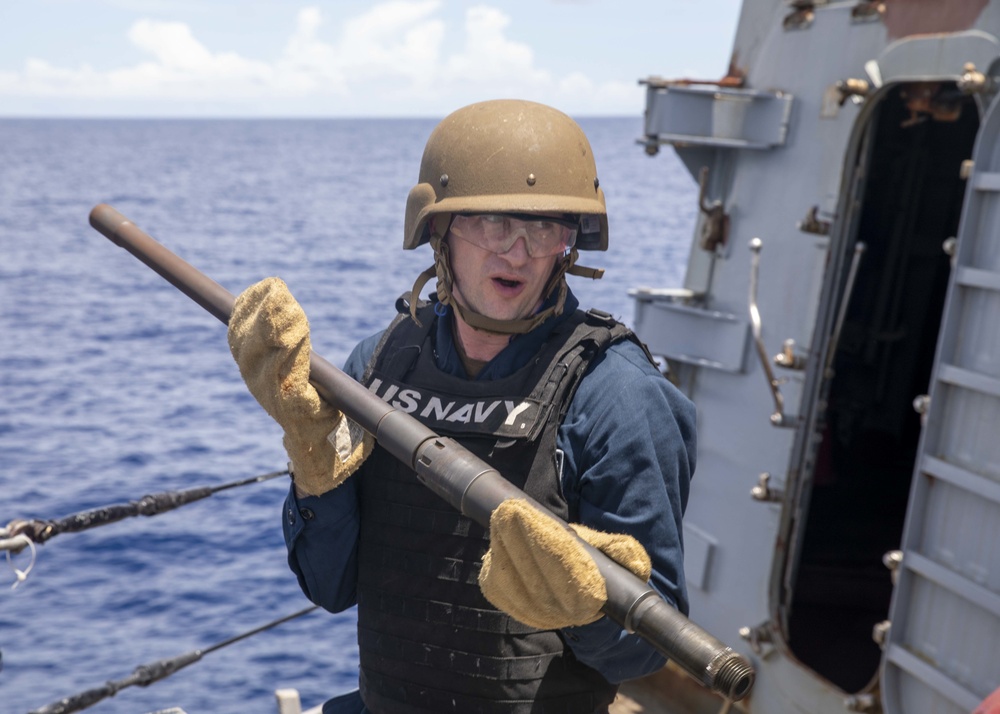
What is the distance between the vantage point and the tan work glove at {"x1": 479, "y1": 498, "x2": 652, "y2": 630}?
244 cm

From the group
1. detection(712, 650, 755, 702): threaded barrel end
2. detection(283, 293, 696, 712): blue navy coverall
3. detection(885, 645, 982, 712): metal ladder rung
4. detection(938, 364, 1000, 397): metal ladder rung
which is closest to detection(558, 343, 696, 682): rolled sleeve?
detection(283, 293, 696, 712): blue navy coverall

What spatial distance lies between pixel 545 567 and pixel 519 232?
3.46 ft

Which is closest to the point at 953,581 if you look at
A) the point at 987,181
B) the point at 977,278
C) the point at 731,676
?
the point at 977,278

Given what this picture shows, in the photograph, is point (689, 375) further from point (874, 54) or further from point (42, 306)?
point (42, 306)

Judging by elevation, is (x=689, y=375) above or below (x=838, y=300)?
below

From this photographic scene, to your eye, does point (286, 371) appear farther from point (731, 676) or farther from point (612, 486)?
point (731, 676)

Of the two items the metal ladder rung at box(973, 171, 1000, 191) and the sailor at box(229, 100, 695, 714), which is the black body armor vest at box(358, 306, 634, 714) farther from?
the metal ladder rung at box(973, 171, 1000, 191)

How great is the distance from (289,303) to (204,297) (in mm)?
420

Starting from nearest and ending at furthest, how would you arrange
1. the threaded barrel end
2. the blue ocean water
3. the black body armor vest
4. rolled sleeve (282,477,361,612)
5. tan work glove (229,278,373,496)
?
1. the threaded barrel end
2. tan work glove (229,278,373,496)
3. the black body armor vest
4. rolled sleeve (282,477,361,612)
5. the blue ocean water

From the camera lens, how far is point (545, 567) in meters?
2.46

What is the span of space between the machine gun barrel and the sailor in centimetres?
11

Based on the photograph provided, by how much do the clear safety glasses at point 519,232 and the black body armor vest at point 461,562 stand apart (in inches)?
8.8

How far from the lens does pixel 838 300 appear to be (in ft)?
22.9

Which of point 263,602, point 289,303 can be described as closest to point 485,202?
point 289,303
